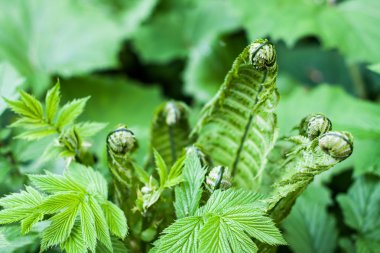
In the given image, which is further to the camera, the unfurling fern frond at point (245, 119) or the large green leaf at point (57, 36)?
the large green leaf at point (57, 36)

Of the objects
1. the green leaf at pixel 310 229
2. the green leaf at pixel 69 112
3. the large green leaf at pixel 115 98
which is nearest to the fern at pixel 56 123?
the green leaf at pixel 69 112

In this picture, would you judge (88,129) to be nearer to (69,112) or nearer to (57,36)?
(69,112)

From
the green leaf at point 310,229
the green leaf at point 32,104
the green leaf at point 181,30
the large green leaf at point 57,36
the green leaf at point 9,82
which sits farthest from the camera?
the green leaf at point 181,30

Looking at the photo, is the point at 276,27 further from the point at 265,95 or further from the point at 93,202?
the point at 93,202

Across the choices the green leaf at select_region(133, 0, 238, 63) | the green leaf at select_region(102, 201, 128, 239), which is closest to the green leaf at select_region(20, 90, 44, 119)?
the green leaf at select_region(102, 201, 128, 239)

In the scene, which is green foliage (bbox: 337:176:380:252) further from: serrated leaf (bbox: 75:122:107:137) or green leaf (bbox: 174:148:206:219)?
serrated leaf (bbox: 75:122:107:137)

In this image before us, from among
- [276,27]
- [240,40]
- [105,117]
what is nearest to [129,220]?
[276,27]

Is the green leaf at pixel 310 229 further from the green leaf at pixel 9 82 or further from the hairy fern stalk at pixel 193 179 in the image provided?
the green leaf at pixel 9 82
